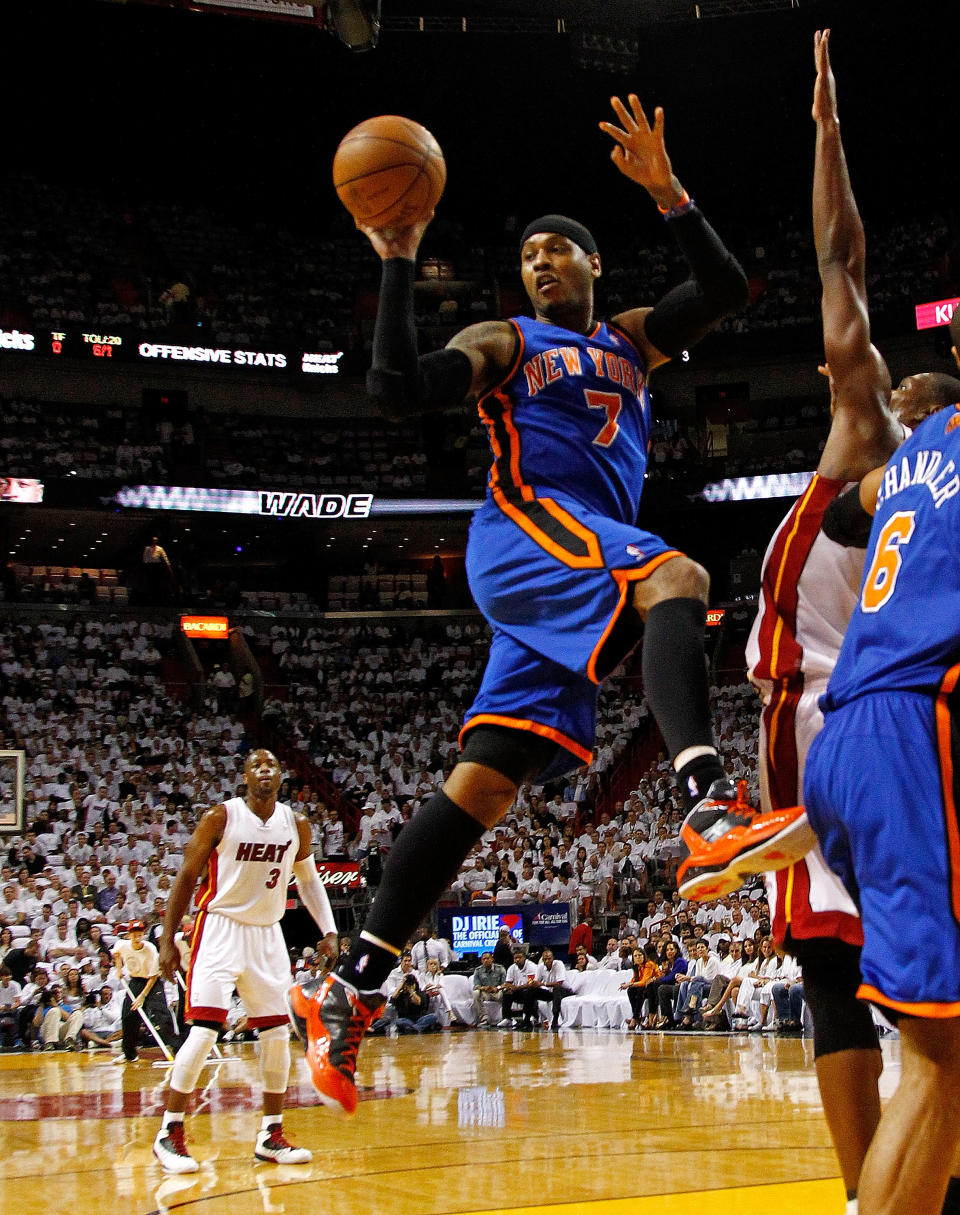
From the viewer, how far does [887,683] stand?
2.57 m

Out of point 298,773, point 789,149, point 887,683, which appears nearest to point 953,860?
point 887,683

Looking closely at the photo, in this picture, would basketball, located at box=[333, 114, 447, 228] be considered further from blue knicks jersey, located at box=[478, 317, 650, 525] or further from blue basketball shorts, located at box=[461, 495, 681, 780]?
blue basketball shorts, located at box=[461, 495, 681, 780]

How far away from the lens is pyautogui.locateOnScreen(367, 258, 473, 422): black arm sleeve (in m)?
3.28

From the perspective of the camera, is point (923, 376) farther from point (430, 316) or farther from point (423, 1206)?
point (430, 316)

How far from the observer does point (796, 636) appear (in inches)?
143

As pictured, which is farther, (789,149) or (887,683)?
(789,149)

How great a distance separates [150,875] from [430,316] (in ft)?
52.3

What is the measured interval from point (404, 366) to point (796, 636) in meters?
1.28

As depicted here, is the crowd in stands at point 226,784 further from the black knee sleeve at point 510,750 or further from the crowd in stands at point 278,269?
the black knee sleeve at point 510,750

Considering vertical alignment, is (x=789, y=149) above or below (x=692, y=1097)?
above

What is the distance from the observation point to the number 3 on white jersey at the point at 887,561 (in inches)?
105

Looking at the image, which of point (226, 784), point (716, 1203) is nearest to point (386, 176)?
point (716, 1203)

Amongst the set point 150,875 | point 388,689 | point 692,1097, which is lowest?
point 692,1097

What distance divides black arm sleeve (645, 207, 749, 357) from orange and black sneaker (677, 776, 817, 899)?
154cm
